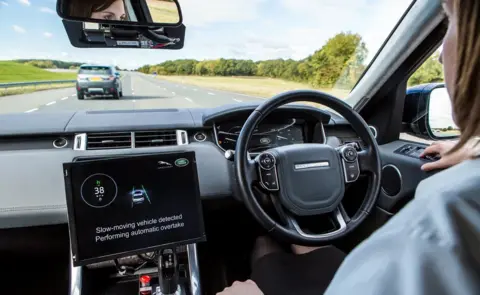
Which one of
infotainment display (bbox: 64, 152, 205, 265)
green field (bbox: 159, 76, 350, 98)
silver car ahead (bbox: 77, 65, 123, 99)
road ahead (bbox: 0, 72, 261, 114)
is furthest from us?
silver car ahead (bbox: 77, 65, 123, 99)

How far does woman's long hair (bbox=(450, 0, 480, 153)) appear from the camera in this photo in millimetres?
694

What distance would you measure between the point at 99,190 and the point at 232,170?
2.45 ft

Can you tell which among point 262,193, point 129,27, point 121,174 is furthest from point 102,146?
point 262,193

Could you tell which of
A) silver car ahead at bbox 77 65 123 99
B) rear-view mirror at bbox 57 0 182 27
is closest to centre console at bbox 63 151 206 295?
rear-view mirror at bbox 57 0 182 27

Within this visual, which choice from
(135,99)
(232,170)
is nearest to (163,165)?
(232,170)

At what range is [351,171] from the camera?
7.70 feet

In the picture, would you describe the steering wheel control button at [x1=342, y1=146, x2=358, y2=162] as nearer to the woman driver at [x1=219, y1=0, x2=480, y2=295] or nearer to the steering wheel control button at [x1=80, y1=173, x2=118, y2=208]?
the steering wheel control button at [x1=80, y1=173, x2=118, y2=208]

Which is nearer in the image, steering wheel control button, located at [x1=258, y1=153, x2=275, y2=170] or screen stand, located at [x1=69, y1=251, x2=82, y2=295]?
screen stand, located at [x1=69, y1=251, x2=82, y2=295]

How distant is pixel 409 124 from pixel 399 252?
260 centimetres

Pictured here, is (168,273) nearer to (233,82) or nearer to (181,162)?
(181,162)

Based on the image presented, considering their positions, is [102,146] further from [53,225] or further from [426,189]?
[426,189]

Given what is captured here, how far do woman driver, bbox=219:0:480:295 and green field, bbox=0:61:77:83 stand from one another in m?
2.83

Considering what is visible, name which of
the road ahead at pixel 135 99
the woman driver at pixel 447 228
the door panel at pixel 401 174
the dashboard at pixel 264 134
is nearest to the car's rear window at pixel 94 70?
the road ahead at pixel 135 99

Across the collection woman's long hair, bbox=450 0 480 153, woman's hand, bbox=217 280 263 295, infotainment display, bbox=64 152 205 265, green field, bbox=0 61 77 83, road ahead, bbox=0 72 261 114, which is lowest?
woman's hand, bbox=217 280 263 295
